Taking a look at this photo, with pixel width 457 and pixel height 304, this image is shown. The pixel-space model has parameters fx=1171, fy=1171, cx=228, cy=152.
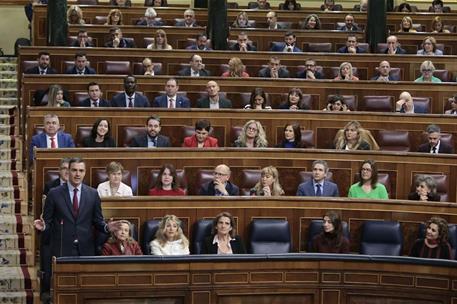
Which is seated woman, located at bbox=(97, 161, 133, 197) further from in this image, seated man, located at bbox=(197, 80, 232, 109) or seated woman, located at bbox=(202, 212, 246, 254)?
seated man, located at bbox=(197, 80, 232, 109)

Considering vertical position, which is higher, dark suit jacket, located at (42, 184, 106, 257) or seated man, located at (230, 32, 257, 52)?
seated man, located at (230, 32, 257, 52)

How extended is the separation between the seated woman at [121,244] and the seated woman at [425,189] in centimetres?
240

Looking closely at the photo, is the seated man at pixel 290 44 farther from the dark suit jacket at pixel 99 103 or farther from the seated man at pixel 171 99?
the dark suit jacket at pixel 99 103

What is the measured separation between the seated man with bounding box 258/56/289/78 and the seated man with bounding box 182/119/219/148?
7.65 ft

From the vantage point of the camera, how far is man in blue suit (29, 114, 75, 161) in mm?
9367

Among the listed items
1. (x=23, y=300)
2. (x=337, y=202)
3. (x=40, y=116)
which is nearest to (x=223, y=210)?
(x=337, y=202)

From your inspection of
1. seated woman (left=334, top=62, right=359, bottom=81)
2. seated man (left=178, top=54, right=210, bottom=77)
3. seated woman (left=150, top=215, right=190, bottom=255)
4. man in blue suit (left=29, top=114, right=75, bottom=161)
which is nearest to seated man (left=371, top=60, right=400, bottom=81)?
seated woman (left=334, top=62, right=359, bottom=81)

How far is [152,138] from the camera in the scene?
977 cm

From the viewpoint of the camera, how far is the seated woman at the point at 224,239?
7706 millimetres

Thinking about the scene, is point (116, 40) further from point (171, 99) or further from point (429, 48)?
point (429, 48)

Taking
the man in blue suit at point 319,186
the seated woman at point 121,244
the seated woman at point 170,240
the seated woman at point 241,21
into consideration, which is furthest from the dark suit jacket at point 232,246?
the seated woman at point 241,21

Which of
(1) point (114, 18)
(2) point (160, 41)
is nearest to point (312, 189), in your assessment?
(2) point (160, 41)

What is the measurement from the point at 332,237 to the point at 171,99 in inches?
141

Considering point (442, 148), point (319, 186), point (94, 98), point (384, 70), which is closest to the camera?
point (319, 186)
